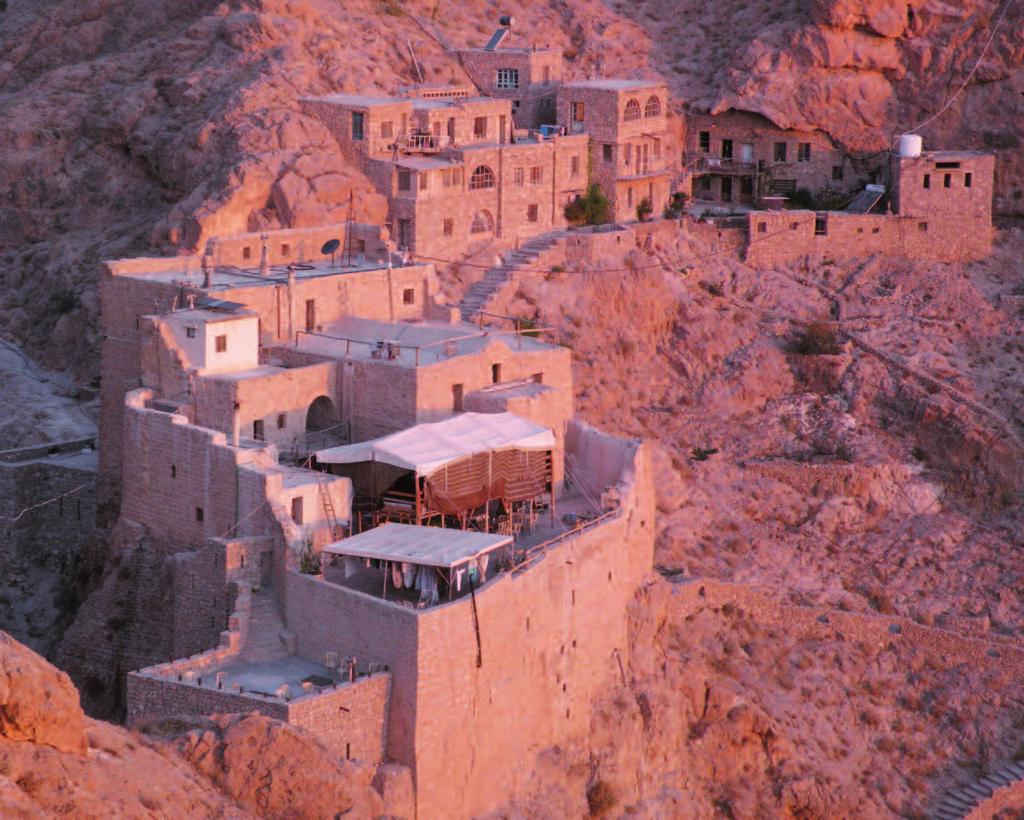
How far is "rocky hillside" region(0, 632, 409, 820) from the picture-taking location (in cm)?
3894

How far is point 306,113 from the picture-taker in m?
72.1

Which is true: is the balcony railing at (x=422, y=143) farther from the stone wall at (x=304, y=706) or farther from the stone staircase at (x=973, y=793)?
the stone wall at (x=304, y=706)

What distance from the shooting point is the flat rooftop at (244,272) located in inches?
2474

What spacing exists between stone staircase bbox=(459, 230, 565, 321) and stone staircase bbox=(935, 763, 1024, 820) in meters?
17.0

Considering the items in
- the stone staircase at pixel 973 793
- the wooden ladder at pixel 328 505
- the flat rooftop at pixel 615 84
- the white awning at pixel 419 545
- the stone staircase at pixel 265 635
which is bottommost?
the stone staircase at pixel 973 793

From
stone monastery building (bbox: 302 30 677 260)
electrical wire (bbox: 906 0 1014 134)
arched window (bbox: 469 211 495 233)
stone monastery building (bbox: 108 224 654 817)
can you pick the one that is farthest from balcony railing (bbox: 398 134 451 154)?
electrical wire (bbox: 906 0 1014 134)

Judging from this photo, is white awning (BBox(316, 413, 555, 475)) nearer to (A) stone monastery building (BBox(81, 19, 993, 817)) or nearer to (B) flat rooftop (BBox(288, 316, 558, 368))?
(A) stone monastery building (BBox(81, 19, 993, 817))

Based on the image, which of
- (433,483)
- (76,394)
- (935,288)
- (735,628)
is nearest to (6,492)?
(76,394)

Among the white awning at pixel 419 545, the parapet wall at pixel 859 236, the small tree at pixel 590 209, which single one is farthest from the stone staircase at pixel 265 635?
the parapet wall at pixel 859 236

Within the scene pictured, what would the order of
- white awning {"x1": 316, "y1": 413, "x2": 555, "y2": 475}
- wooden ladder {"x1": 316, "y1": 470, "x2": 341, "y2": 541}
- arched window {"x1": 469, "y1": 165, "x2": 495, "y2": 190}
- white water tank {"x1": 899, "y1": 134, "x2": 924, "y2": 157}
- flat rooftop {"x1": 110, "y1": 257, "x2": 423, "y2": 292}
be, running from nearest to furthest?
wooden ladder {"x1": 316, "y1": 470, "x2": 341, "y2": 541} < white awning {"x1": 316, "y1": 413, "x2": 555, "y2": 475} < flat rooftop {"x1": 110, "y1": 257, "x2": 423, "y2": 292} < arched window {"x1": 469, "y1": 165, "x2": 495, "y2": 190} < white water tank {"x1": 899, "y1": 134, "x2": 924, "y2": 157}

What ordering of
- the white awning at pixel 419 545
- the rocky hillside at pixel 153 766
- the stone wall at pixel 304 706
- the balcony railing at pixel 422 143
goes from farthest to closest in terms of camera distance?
the balcony railing at pixel 422 143 → the white awning at pixel 419 545 → the stone wall at pixel 304 706 → the rocky hillside at pixel 153 766

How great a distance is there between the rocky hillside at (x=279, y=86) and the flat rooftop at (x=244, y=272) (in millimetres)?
2353

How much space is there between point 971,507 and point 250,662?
83.6 feet

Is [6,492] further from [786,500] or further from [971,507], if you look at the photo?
[971,507]
